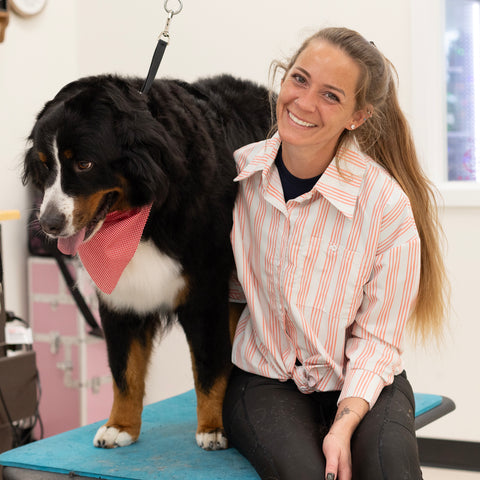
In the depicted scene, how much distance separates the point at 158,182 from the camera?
1382 millimetres

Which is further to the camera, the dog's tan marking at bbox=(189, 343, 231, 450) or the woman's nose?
the dog's tan marking at bbox=(189, 343, 231, 450)

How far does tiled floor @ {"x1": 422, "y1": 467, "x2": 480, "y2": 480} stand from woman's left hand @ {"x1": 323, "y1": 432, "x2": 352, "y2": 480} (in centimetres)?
161

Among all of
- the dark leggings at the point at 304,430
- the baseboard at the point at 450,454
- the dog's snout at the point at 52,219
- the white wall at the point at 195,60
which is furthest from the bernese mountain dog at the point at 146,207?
the baseboard at the point at 450,454

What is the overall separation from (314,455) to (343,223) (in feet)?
1.63

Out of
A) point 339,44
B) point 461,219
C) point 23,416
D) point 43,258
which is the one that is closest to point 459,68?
point 461,219

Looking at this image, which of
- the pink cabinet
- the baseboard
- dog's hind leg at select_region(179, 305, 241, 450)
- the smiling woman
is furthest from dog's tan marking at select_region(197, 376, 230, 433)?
the baseboard

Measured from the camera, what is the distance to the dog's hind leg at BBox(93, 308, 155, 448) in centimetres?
162

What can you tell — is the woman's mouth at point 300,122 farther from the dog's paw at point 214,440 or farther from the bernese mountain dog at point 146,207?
the dog's paw at point 214,440

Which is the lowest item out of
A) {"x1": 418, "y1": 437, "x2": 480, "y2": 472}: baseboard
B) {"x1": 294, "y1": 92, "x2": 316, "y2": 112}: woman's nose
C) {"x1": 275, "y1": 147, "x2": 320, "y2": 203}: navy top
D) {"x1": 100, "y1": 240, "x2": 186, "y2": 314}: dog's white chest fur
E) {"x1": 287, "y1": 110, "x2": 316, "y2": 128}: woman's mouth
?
{"x1": 418, "y1": 437, "x2": 480, "y2": 472}: baseboard

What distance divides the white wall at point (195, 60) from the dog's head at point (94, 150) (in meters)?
1.43

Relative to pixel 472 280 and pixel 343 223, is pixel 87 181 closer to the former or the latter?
pixel 343 223

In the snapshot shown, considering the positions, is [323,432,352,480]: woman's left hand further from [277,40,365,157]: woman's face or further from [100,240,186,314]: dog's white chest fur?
[277,40,365,157]: woman's face

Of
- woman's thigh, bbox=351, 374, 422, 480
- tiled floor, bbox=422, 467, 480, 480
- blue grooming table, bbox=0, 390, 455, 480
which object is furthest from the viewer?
tiled floor, bbox=422, 467, 480, 480

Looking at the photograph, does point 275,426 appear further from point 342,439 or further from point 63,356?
point 63,356
